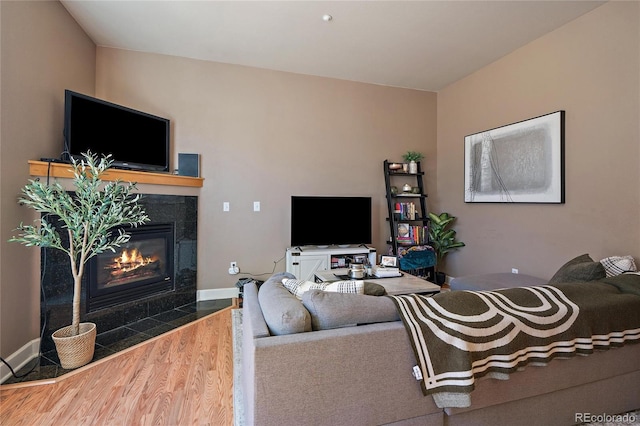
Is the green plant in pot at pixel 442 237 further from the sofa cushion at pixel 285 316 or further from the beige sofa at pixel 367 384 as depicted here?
the sofa cushion at pixel 285 316

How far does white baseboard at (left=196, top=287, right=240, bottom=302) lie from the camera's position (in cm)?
359

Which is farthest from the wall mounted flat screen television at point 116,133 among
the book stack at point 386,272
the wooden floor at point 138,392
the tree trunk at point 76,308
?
the book stack at point 386,272

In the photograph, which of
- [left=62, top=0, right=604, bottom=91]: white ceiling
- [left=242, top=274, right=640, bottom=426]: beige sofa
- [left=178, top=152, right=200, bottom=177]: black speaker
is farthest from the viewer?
[left=178, top=152, right=200, bottom=177]: black speaker

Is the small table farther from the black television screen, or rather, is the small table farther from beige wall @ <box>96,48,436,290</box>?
beige wall @ <box>96,48,436,290</box>

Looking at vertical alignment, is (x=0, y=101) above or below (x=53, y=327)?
above

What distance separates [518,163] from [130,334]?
4283mm

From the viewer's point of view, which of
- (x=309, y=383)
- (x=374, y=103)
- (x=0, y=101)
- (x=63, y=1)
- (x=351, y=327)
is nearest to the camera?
(x=309, y=383)

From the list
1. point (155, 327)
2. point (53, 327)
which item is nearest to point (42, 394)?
point (53, 327)

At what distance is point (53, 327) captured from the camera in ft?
7.55

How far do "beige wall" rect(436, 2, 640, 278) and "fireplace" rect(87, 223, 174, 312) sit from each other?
3.84 meters

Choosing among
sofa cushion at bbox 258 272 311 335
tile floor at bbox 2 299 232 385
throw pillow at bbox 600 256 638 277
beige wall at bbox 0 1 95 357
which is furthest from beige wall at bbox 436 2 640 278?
beige wall at bbox 0 1 95 357

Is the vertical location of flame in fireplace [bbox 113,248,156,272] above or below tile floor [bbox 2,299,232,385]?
above

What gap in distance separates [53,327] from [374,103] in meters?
4.28

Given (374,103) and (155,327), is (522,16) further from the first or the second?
(155,327)
